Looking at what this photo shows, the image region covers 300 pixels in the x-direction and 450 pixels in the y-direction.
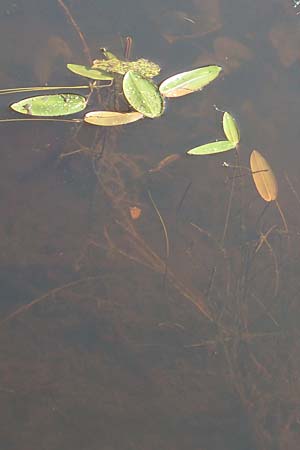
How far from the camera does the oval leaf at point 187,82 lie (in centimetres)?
246

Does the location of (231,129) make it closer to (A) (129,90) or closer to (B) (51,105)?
(A) (129,90)

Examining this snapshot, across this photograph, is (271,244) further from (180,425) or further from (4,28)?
(4,28)

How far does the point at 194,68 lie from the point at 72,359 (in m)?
1.29

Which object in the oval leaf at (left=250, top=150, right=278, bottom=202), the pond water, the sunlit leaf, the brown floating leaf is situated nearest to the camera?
the pond water

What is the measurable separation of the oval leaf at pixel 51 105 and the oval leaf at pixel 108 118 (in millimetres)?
56

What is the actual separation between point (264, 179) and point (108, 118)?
65 cm

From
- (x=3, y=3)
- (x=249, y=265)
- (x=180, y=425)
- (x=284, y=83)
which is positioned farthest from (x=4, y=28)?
(x=180, y=425)

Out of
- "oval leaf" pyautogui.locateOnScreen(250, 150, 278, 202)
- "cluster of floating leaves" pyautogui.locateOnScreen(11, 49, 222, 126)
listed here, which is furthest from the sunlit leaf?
"oval leaf" pyautogui.locateOnScreen(250, 150, 278, 202)

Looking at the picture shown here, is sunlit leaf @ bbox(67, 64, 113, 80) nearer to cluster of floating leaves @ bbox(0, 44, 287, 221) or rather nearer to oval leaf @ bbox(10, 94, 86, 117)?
cluster of floating leaves @ bbox(0, 44, 287, 221)

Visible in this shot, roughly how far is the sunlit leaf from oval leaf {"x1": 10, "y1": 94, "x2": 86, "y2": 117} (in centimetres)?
11

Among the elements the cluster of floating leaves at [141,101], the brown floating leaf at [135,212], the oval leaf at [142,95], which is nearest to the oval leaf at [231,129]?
the cluster of floating leaves at [141,101]

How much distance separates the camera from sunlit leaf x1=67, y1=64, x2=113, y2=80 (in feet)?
7.99

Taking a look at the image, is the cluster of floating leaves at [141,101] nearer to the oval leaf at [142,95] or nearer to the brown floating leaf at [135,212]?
the oval leaf at [142,95]

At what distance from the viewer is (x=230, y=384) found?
6.77 feet
